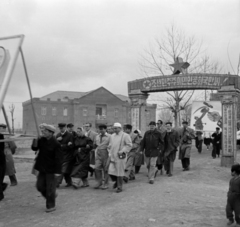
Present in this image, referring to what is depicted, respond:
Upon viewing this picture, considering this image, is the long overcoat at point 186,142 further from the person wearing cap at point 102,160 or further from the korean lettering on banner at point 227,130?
the person wearing cap at point 102,160

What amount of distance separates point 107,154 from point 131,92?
206 inches

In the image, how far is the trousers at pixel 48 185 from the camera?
19.4ft

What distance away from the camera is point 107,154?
8.24 metres

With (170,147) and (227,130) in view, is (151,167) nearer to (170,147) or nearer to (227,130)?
(170,147)

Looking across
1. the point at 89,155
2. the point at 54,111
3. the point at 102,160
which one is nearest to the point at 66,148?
the point at 89,155

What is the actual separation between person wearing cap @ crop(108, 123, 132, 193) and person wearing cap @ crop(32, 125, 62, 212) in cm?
190

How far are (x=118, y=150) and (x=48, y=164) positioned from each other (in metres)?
2.14

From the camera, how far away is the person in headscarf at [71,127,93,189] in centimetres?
802

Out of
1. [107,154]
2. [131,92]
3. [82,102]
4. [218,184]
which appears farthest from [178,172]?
[82,102]

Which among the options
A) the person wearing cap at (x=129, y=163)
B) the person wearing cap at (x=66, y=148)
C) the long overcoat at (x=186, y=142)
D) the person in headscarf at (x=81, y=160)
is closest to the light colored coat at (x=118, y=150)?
the person in headscarf at (x=81, y=160)

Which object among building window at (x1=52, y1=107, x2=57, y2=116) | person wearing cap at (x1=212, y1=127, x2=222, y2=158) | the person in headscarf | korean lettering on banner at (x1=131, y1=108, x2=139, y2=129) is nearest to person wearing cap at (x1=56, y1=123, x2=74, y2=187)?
the person in headscarf

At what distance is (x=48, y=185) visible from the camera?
591 centimetres

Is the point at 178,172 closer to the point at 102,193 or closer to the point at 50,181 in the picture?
the point at 102,193

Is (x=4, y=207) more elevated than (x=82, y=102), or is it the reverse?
(x=82, y=102)
